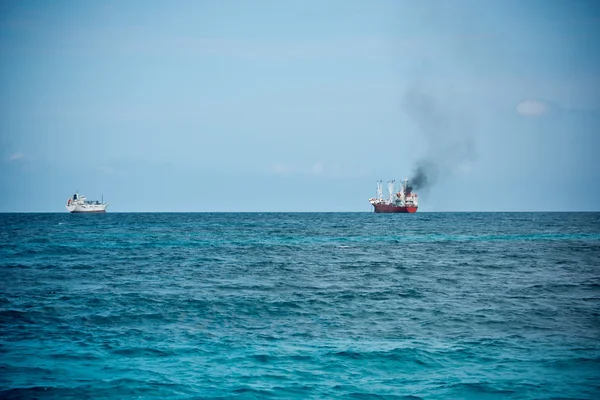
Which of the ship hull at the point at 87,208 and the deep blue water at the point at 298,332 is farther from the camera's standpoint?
the ship hull at the point at 87,208

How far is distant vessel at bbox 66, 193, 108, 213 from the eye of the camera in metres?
175

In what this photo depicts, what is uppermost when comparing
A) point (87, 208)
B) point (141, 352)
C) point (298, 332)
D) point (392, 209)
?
point (392, 209)

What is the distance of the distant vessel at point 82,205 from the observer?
175 metres

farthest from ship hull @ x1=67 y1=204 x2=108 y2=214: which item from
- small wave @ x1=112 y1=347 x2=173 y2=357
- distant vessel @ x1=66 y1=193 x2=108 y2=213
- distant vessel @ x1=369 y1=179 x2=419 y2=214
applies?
small wave @ x1=112 y1=347 x2=173 y2=357

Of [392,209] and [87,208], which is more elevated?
[392,209]

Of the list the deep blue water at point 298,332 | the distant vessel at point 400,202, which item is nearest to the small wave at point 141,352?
the deep blue water at point 298,332

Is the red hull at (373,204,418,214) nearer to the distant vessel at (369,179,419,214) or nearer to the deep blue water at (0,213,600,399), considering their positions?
the distant vessel at (369,179,419,214)

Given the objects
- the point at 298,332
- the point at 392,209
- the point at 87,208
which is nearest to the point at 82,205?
the point at 87,208

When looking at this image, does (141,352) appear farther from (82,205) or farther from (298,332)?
(82,205)

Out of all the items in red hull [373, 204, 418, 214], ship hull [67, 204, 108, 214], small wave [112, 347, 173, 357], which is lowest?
small wave [112, 347, 173, 357]

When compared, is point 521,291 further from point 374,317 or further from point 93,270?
point 93,270

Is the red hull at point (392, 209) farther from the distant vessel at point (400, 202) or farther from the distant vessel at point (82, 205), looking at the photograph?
the distant vessel at point (82, 205)

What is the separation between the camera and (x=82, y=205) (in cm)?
17738

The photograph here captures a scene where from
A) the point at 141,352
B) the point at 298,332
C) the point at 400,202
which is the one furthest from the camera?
the point at 400,202
